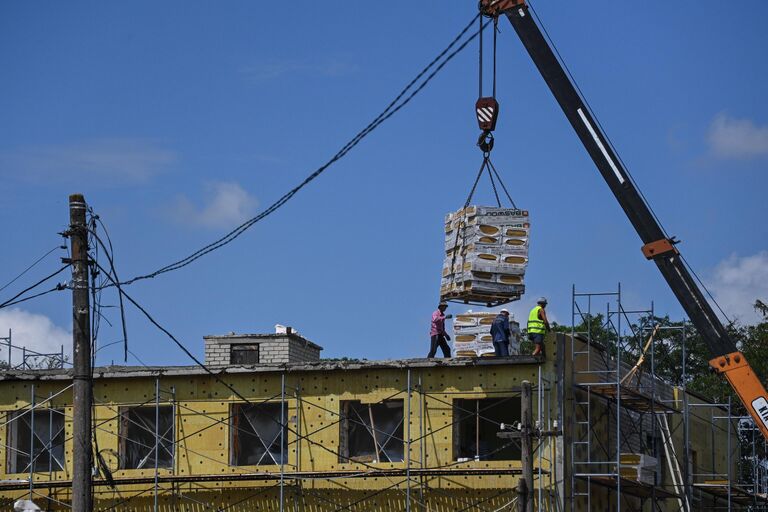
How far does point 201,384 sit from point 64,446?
3.72m

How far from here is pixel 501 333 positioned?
31500mm

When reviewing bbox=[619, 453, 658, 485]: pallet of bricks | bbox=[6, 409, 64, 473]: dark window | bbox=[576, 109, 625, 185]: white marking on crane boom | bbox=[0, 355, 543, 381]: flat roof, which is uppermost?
bbox=[576, 109, 625, 185]: white marking on crane boom

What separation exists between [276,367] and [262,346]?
5.43m

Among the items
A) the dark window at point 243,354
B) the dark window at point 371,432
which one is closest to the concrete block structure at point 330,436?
the dark window at point 371,432

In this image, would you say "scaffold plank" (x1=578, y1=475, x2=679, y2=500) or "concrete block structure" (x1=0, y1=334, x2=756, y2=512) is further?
"scaffold plank" (x1=578, y1=475, x2=679, y2=500)

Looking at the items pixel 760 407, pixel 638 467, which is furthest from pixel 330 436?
pixel 760 407

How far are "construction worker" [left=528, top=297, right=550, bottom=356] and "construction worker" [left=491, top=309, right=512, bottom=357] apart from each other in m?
0.83

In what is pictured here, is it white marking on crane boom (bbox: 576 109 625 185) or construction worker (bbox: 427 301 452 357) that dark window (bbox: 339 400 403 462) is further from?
white marking on crane boom (bbox: 576 109 625 185)

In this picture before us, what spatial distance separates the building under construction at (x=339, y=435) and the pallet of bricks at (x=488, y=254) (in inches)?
77.5

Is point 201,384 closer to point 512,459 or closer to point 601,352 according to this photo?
point 512,459

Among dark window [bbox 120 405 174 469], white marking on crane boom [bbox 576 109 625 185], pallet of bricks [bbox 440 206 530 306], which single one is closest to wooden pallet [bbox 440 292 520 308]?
pallet of bricks [bbox 440 206 530 306]

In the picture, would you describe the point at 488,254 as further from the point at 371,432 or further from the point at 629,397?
the point at 629,397

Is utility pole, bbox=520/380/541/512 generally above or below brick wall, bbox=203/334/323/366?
below

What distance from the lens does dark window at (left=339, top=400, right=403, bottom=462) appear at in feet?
105
